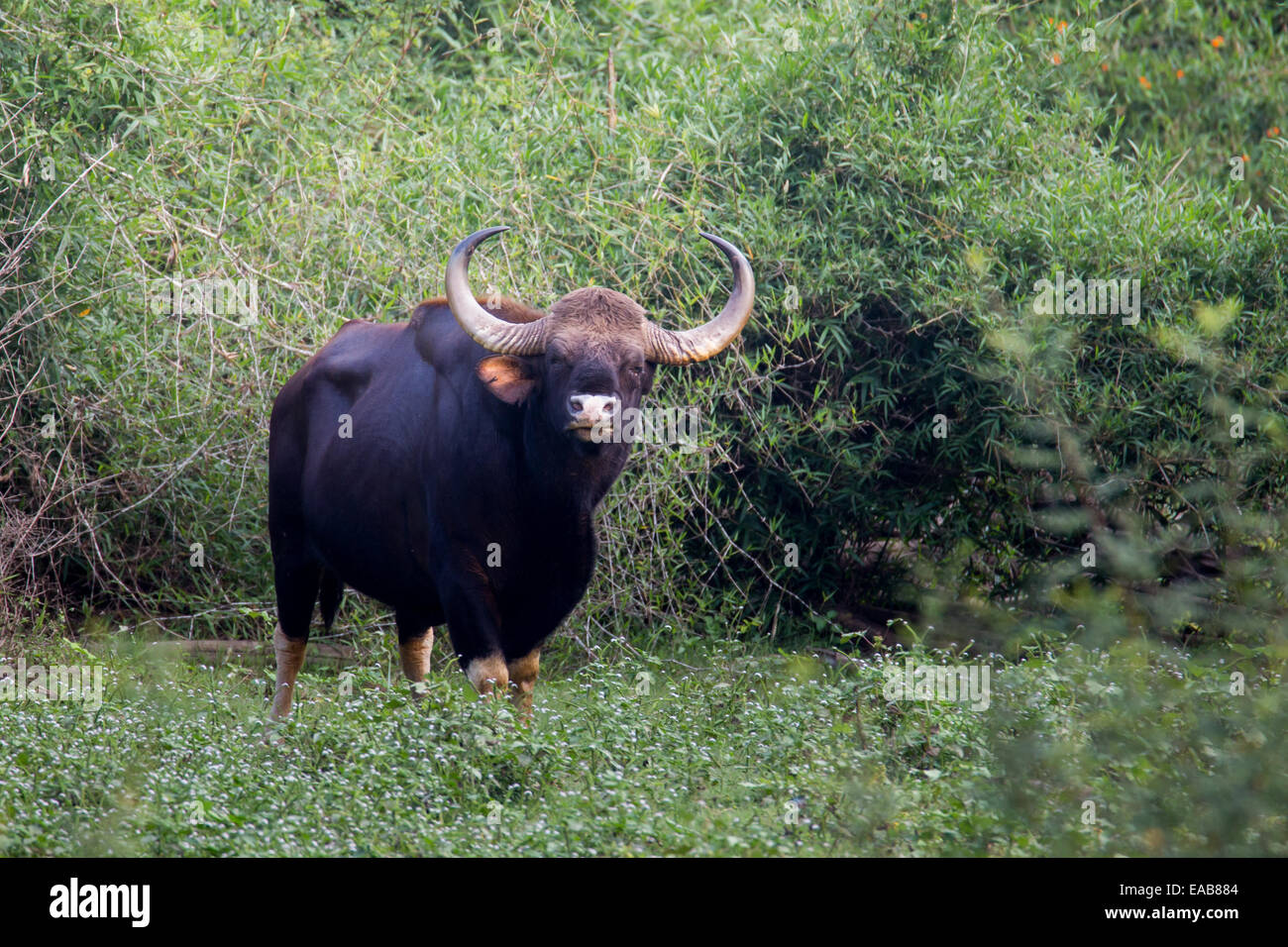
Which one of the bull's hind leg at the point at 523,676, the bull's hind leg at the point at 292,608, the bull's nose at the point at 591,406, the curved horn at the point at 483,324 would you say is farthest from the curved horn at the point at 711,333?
the bull's hind leg at the point at 292,608

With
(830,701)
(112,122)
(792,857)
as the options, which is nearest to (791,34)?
(112,122)

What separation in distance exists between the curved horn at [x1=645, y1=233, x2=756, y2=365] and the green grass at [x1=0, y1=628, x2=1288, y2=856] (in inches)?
60.4

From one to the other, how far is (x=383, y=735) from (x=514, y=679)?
110 centimetres

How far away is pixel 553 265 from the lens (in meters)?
8.25

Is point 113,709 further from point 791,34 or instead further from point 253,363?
point 791,34

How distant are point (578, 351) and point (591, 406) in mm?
409

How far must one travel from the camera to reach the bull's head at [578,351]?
19.1ft

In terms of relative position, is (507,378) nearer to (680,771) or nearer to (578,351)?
(578,351)

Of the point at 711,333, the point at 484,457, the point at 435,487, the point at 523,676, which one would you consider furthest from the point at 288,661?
the point at 711,333

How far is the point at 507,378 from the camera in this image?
20.0 ft

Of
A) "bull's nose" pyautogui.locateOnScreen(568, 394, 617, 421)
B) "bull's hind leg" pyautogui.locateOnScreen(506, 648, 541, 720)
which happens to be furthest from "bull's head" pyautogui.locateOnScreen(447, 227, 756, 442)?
"bull's hind leg" pyautogui.locateOnScreen(506, 648, 541, 720)

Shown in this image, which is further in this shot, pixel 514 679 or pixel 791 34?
pixel 791 34

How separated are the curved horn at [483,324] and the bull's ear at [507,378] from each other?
0.05 m
